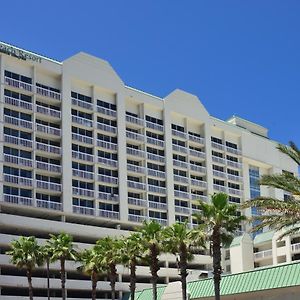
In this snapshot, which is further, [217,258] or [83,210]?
[83,210]

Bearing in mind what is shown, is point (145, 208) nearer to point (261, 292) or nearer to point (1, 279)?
point (1, 279)

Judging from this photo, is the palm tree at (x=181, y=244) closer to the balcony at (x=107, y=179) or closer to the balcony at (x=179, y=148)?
the balcony at (x=107, y=179)

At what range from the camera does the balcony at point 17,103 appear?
8028 cm

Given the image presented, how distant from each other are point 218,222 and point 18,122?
43.4m

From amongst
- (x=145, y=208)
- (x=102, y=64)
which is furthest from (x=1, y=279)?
(x=102, y=64)

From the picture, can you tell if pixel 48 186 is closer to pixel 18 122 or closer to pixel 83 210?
pixel 83 210

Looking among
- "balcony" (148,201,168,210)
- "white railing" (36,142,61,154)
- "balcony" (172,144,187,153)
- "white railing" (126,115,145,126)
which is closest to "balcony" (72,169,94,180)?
"white railing" (36,142,61,154)

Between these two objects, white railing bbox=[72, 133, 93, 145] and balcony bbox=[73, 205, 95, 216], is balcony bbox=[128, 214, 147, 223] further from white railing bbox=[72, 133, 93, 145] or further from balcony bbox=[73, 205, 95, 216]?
white railing bbox=[72, 133, 93, 145]

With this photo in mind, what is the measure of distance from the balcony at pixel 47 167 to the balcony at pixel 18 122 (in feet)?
16.1

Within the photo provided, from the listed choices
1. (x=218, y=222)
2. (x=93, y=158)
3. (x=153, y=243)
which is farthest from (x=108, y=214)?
(x=218, y=222)

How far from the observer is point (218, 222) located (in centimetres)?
4403

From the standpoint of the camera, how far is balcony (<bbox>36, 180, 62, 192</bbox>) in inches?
3206

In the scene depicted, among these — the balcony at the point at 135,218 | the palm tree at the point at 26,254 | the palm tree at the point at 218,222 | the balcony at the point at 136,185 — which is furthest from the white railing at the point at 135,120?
the palm tree at the point at 218,222

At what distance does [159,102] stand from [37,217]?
28.3 metres
